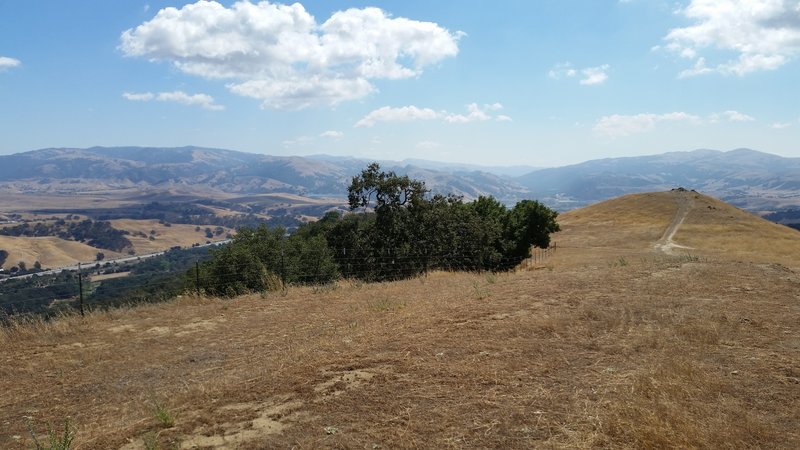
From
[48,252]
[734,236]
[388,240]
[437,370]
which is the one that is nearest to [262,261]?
[388,240]

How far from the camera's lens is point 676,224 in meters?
80.7

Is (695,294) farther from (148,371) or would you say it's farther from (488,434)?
(148,371)

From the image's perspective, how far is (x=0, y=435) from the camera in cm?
683

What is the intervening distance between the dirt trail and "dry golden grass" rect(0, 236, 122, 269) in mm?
138597

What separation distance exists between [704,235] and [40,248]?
168 m

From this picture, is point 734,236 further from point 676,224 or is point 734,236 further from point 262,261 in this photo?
point 262,261

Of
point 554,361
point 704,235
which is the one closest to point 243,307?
point 554,361

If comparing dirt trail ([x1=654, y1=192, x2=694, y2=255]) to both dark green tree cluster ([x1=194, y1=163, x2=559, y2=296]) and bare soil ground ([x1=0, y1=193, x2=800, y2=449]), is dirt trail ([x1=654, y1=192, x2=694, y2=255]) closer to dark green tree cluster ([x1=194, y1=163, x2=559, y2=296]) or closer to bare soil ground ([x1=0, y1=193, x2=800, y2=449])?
dark green tree cluster ([x1=194, y1=163, x2=559, y2=296])

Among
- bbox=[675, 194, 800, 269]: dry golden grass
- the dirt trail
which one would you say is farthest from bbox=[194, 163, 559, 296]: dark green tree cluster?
bbox=[675, 194, 800, 269]: dry golden grass

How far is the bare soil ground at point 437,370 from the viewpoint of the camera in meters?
5.79

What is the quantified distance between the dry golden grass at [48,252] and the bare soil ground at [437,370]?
5360 inches

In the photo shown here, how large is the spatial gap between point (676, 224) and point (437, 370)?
283 ft

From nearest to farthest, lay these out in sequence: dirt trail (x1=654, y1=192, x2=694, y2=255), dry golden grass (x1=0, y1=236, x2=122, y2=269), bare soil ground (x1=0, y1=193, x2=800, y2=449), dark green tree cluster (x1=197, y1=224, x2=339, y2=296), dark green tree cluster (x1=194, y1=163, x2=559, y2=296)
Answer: bare soil ground (x1=0, y1=193, x2=800, y2=449) < dark green tree cluster (x1=197, y1=224, x2=339, y2=296) < dark green tree cluster (x1=194, y1=163, x2=559, y2=296) < dirt trail (x1=654, y1=192, x2=694, y2=255) < dry golden grass (x1=0, y1=236, x2=122, y2=269)

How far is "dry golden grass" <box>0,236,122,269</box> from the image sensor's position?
419 ft
